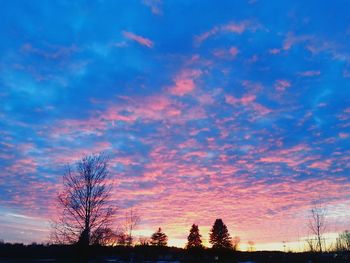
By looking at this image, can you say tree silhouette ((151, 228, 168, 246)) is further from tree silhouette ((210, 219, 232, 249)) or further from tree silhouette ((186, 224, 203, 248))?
tree silhouette ((210, 219, 232, 249))

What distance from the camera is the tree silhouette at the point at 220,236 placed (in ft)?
299

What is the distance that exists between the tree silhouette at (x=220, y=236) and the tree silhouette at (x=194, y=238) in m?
5.54

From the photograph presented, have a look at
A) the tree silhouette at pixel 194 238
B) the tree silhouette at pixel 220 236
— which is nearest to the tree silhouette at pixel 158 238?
the tree silhouette at pixel 194 238

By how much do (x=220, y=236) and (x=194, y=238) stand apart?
→ 7922mm

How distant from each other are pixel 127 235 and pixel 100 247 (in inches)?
1298

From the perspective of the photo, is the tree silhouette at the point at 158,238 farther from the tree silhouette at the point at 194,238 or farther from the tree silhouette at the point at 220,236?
the tree silhouette at the point at 220,236

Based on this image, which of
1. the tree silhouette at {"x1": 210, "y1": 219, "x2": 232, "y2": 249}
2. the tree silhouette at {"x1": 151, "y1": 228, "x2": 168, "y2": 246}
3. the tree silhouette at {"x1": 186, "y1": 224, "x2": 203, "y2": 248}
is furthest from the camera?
the tree silhouette at {"x1": 151, "y1": 228, "x2": 168, "y2": 246}

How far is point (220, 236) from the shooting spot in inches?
3620

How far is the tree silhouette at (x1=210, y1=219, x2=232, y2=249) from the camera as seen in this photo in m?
91.1

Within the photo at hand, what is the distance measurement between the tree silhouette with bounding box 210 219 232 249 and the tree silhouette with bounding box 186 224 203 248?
18.2 feet

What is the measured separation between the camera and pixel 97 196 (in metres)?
26.0

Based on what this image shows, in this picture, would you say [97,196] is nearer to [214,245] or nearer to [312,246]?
[312,246]

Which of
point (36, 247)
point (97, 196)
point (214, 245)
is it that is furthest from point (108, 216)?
point (36, 247)

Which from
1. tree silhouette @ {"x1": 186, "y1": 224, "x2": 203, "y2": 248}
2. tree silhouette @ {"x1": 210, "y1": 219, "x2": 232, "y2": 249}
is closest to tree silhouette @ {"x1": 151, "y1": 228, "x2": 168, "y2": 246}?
tree silhouette @ {"x1": 186, "y1": 224, "x2": 203, "y2": 248}
